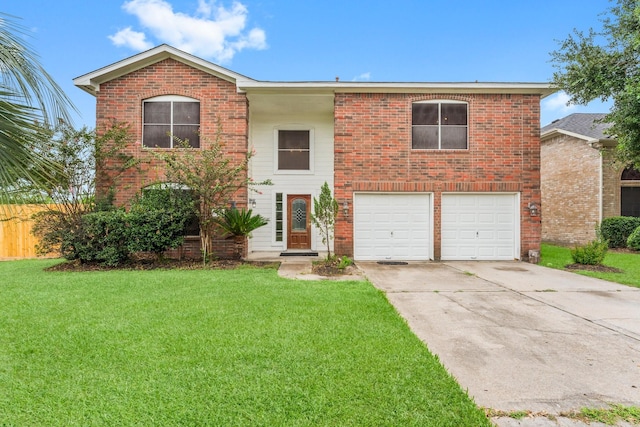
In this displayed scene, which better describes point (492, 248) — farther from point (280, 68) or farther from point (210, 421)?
point (280, 68)

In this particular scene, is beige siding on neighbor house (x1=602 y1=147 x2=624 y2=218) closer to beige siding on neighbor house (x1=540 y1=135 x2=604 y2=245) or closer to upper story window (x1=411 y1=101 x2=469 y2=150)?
beige siding on neighbor house (x1=540 y1=135 x2=604 y2=245)

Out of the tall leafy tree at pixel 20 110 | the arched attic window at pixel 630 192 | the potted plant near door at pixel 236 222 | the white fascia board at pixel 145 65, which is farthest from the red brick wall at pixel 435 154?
the tall leafy tree at pixel 20 110

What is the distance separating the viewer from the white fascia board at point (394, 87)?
10008 mm

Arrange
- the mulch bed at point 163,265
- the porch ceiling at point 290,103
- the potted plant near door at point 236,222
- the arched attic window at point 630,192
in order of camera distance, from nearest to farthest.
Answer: the mulch bed at point 163,265
the potted plant near door at point 236,222
the porch ceiling at point 290,103
the arched attic window at point 630,192

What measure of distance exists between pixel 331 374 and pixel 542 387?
1.80 meters

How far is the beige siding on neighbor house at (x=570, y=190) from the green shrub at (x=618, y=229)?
545 millimetres

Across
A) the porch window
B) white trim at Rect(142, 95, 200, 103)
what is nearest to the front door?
the porch window

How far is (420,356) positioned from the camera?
11.1 feet

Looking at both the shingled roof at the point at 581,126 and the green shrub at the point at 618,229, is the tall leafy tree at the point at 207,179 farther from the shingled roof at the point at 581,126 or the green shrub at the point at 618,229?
the shingled roof at the point at 581,126

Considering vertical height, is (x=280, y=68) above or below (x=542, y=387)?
above

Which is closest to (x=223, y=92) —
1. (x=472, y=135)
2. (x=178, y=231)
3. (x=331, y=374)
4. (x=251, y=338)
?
(x=178, y=231)

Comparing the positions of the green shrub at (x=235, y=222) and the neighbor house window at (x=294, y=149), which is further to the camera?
the neighbor house window at (x=294, y=149)

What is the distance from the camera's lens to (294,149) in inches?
495

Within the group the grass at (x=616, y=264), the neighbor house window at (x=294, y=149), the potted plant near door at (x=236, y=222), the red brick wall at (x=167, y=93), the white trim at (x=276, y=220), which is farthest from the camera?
the neighbor house window at (x=294, y=149)
